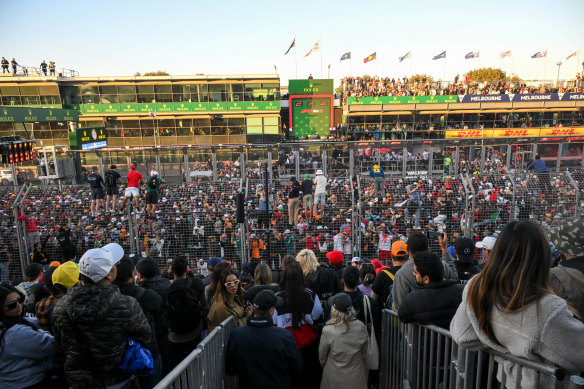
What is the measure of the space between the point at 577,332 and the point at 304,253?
3468 mm

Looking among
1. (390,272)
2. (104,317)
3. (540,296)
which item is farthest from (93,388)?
(390,272)

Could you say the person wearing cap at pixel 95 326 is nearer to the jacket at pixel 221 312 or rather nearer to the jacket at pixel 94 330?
the jacket at pixel 94 330

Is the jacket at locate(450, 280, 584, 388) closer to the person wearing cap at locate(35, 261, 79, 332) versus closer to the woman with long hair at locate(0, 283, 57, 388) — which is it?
the woman with long hair at locate(0, 283, 57, 388)

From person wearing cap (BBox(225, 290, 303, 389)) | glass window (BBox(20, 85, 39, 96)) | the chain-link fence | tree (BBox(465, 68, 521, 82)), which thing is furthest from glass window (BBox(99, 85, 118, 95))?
tree (BBox(465, 68, 521, 82))

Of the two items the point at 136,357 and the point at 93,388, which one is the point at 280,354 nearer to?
the point at 136,357

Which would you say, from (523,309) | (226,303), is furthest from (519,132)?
(523,309)

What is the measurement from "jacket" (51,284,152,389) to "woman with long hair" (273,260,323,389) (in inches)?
65.8

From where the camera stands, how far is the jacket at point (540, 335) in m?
1.63

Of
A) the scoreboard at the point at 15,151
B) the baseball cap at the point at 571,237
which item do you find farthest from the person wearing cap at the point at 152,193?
the baseball cap at the point at 571,237

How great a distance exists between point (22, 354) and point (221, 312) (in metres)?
1.75

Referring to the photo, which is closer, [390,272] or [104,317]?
[104,317]

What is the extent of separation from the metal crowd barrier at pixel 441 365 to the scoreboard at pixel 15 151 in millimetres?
14505

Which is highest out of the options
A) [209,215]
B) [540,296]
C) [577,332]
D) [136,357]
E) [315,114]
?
[315,114]

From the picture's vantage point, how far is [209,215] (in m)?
9.92
